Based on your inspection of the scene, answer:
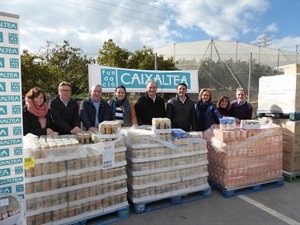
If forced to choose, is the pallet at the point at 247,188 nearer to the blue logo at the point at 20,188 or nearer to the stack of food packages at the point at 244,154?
the stack of food packages at the point at 244,154

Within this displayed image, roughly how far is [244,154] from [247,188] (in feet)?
2.22

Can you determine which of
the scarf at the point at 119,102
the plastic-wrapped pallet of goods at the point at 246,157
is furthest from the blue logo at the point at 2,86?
the plastic-wrapped pallet of goods at the point at 246,157

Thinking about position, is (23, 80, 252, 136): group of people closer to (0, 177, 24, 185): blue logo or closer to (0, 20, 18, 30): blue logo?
(0, 177, 24, 185): blue logo

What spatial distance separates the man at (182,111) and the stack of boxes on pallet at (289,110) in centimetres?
184

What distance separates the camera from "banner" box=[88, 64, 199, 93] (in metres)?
6.53

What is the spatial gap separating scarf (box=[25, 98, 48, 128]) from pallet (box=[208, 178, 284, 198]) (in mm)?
3194

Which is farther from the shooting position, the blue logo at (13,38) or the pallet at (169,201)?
the pallet at (169,201)

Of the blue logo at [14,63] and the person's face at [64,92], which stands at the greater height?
the blue logo at [14,63]

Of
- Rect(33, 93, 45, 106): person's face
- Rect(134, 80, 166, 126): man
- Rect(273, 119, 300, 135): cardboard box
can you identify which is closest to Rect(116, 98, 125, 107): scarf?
Rect(134, 80, 166, 126): man

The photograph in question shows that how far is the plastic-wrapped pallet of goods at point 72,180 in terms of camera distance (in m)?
2.97

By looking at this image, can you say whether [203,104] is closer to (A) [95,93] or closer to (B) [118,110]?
(B) [118,110]

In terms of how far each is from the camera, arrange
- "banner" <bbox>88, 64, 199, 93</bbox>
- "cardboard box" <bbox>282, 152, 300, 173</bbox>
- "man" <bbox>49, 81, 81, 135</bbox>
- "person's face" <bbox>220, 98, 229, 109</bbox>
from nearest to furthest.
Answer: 1. "man" <bbox>49, 81, 81, 135</bbox>
2. "cardboard box" <bbox>282, 152, 300, 173</bbox>
3. "person's face" <bbox>220, 98, 229, 109</bbox>
4. "banner" <bbox>88, 64, 199, 93</bbox>

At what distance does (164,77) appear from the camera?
7.49 meters

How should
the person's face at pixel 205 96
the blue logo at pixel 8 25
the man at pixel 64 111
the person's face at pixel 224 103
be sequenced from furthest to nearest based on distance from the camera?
the person's face at pixel 224 103, the person's face at pixel 205 96, the man at pixel 64 111, the blue logo at pixel 8 25
